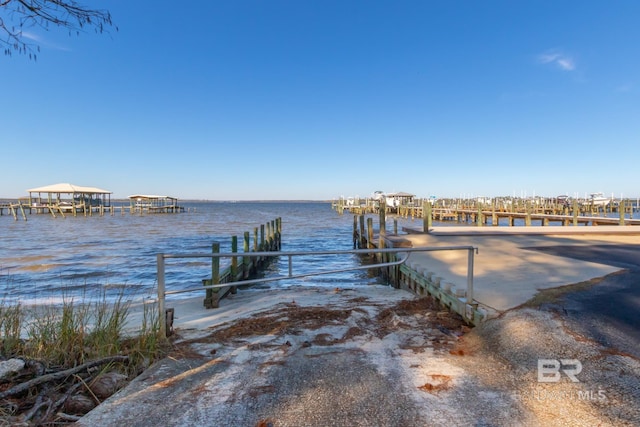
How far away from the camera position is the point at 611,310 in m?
4.78

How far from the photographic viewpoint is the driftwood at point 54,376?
280 cm

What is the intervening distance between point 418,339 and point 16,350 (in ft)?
14.2

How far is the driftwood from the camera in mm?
2804

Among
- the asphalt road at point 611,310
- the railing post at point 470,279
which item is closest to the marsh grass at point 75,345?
the railing post at point 470,279

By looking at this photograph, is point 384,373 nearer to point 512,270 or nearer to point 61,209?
point 512,270

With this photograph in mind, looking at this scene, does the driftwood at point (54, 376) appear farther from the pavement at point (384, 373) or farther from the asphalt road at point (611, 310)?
the asphalt road at point (611, 310)

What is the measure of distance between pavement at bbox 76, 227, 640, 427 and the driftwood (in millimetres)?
438

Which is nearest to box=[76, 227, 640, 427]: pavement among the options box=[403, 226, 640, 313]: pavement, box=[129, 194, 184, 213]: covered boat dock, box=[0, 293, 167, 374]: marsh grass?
box=[403, 226, 640, 313]: pavement

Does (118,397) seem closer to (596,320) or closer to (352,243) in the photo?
(596,320)

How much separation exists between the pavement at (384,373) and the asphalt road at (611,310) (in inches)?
3.8

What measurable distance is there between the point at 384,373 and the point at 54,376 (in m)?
2.85

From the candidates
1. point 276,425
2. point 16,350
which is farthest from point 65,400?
point 276,425

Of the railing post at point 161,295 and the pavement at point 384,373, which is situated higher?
the railing post at point 161,295

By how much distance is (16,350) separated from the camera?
3.68 meters
